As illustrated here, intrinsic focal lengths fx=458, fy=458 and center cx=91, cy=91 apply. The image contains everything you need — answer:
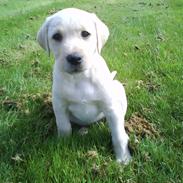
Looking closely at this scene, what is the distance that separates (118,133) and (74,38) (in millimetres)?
843

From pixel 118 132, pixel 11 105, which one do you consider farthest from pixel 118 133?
pixel 11 105

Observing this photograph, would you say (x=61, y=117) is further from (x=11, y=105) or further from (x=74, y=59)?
(x=11, y=105)

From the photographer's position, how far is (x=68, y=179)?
10.9 ft

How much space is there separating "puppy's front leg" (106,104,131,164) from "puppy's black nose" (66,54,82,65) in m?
0.51

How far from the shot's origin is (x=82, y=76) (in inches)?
149

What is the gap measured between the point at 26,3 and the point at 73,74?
1004 centimetres

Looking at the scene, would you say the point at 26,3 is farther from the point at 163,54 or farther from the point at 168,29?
the point at 163,54

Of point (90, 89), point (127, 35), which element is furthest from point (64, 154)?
point (127, 35)

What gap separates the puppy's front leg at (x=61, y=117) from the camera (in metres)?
3.81

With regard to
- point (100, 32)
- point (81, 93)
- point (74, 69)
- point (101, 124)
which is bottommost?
point (101, 124)

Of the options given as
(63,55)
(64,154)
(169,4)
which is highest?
(63,55)

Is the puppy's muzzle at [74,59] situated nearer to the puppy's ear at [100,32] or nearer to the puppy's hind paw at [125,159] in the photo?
the puppy's ear at [100,32]

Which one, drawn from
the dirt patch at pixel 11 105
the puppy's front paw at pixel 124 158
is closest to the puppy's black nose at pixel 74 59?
the puppy's front paw at pixel 124 158

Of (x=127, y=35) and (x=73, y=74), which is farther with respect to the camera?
(x=127, y=35)
